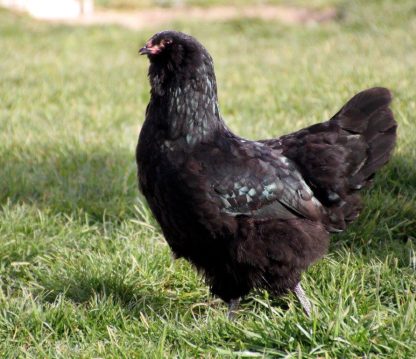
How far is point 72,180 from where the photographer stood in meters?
5.08

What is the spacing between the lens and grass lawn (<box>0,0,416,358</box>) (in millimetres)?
2994

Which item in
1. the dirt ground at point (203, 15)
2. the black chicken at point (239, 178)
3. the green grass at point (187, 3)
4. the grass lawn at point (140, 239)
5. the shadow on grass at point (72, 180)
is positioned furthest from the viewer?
the green grass at point (187, 3)

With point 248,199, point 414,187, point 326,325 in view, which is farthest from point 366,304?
point 414,187

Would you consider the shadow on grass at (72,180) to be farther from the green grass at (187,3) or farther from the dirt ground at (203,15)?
the green grass at (187,3)

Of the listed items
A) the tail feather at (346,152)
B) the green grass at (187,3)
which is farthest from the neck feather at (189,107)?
the green grass at (187,3)

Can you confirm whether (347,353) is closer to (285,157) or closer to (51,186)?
(285,157)

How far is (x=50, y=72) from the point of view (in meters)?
8.50

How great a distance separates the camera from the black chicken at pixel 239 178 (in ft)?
10.8

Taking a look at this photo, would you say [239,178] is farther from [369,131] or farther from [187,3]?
[187,3]

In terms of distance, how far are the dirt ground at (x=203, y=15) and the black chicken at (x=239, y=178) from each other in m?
9.09

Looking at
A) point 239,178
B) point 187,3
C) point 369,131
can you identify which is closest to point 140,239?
point 239,178

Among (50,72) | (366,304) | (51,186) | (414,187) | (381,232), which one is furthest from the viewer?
(50,72)

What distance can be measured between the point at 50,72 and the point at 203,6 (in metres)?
7.79

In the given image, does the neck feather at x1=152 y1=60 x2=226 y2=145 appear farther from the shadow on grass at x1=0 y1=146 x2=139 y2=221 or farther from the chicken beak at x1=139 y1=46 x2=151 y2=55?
the shadow on grass at x1=0 y1=146 x2=139 y2=221
